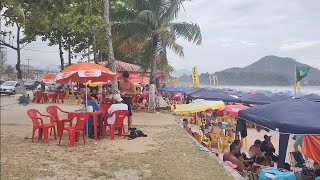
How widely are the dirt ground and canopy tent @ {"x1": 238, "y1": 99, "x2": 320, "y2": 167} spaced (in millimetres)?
1323

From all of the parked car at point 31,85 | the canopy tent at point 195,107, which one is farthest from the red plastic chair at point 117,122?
the parked car at point 31,85

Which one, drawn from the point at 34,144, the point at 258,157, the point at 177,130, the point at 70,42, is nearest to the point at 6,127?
the point at 34,144

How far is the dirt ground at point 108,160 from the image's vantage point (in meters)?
5.72

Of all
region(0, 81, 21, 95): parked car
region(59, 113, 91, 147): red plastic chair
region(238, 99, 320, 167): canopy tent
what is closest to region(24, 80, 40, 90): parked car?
region(0, 81, 21, 95): parked car

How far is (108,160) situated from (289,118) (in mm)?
3576

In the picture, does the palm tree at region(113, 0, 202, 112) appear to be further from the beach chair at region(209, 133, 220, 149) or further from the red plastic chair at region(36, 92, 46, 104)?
the red plastic chair at region(36, 92, 46, 104)

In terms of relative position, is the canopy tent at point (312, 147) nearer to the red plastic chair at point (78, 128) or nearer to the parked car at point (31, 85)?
the red plastic chair at point (78, 128)

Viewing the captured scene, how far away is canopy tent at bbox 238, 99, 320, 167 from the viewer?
634 cm

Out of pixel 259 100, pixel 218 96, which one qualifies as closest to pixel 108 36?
pixel 218 96

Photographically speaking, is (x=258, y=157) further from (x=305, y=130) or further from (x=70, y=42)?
(x=70, y=42)

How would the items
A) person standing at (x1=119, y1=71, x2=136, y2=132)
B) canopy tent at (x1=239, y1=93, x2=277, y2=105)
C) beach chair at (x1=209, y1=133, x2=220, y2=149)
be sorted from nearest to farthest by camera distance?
person standing at (x1=119, y1=71, x2=136, y2=132)
beach chair at (x1=209, y1=133, x2=220, y2=149)
canopy tent at (x1=239, y1=93, x2=277, y2=105)

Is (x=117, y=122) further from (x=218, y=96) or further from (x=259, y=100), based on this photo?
(x=218, y=96)

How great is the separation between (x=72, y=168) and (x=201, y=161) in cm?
255

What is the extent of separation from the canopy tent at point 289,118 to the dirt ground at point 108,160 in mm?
1323
